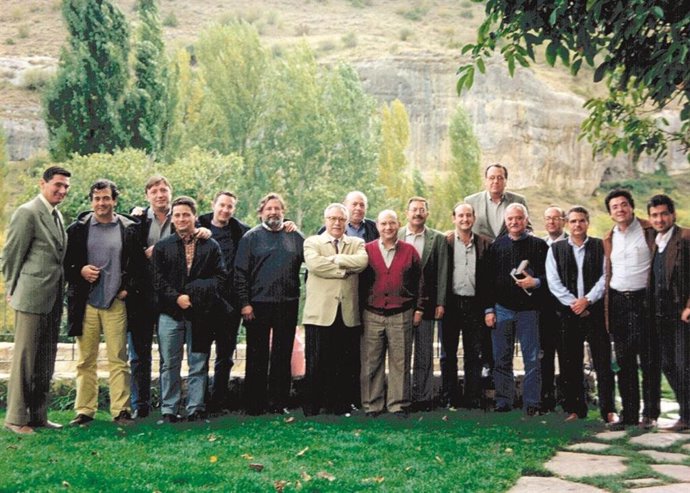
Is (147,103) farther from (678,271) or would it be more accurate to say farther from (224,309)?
(678,271)

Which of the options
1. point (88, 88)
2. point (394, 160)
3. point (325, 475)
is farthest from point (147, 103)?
point (325, 475)

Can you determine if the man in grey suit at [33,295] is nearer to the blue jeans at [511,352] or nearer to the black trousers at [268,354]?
the black trousers at [268,354]

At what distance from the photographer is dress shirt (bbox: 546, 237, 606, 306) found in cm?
705

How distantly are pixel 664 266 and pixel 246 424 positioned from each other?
3432mm

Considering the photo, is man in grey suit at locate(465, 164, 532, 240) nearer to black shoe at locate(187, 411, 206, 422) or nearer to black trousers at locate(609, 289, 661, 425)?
black trousers at locate(609, 289, 661, 425)

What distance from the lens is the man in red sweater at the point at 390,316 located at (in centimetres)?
717

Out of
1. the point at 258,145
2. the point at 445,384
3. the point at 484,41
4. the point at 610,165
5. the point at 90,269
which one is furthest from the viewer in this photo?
the point at 610,165

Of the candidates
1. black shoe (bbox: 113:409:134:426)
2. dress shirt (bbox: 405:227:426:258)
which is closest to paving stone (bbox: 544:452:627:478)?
dress shirt (bbox: 405:227:426:258)

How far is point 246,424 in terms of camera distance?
264 inches

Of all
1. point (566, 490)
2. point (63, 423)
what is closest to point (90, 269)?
point (63, 423)

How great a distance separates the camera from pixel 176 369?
677cm

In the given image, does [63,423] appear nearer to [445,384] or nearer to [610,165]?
[445,384]

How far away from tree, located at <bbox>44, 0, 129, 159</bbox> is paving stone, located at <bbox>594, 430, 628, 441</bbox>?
877 inches

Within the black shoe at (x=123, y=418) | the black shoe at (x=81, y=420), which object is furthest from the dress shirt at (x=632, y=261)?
the black shoe at (x=81, y=420)
